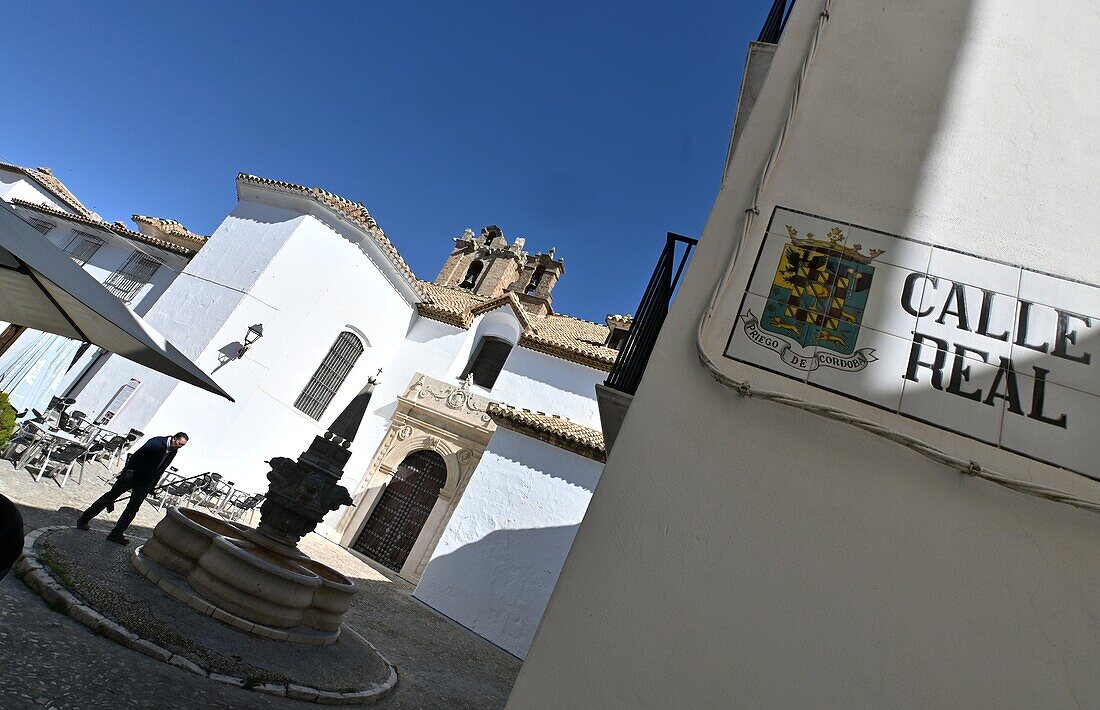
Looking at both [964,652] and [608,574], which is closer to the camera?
[964,652]

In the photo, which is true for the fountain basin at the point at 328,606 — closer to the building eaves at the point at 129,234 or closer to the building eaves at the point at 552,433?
the building eaves at the point at 552,433

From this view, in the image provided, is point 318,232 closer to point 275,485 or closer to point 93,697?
point 275,485

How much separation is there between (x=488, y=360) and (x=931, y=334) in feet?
43.7

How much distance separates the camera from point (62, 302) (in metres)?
3.16

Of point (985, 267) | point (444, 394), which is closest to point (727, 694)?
point (985, 267)

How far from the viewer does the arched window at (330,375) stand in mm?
13141

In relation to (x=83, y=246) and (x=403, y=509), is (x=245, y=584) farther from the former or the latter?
(x=83, y=246)

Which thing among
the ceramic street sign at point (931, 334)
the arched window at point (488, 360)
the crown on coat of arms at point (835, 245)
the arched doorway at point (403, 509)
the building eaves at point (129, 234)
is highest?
the arched window at point (488, 360)

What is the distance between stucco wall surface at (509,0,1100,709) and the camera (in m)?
1.89

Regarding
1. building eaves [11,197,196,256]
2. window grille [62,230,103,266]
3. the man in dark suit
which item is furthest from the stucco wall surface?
window grille [62,230,103,266]

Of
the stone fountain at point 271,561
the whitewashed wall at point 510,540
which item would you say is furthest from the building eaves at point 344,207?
the stone fountain at point 271,561

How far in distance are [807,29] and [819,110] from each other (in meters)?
0.71

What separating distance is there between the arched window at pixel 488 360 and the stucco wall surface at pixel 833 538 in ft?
40.5

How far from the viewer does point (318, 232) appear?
42.2 ft
